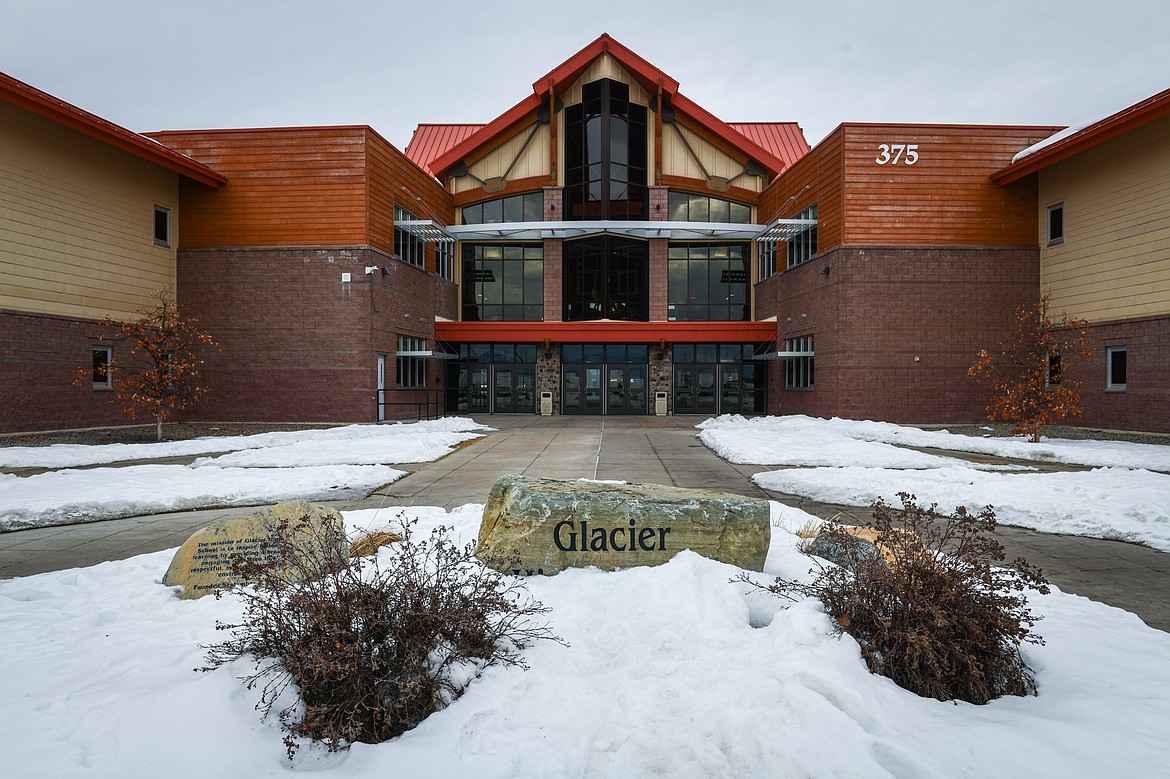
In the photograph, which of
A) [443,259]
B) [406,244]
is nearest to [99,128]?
[406,244]

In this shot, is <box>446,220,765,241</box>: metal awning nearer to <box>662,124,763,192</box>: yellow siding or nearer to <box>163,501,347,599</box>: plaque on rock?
<box>662,124,763,192</box>: yellow siding

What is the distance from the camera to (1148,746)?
2932mm

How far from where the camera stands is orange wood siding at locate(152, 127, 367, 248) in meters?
22.2

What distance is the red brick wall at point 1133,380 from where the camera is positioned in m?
17.1

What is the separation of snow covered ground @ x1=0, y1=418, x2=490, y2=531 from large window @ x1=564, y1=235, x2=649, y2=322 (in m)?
15.9

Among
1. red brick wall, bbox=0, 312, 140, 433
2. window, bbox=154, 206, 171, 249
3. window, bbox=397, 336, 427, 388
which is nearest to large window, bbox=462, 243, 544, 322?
window, bbox=397, 336, 427, 388

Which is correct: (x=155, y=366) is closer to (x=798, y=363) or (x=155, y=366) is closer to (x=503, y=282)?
(x=503, y=282)

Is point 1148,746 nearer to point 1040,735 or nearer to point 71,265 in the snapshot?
point 1040,735

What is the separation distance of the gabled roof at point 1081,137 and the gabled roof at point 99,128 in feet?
90.5

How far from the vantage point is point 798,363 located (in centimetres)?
2592

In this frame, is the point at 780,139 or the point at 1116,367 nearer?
the point at 1116,367

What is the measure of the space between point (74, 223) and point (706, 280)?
83.7ft

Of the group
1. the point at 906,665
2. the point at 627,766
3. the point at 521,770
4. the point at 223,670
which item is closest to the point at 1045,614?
the point at 906,665

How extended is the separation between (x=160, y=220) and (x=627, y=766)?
26.0 meters
